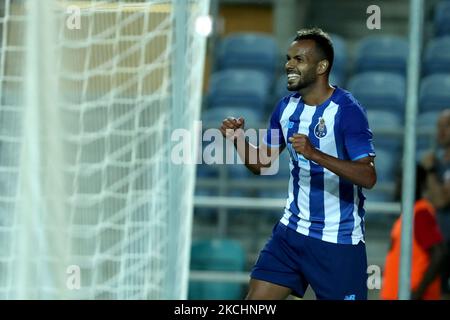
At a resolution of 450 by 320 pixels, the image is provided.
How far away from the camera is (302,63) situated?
13.9 ft

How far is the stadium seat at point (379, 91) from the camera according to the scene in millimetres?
10047

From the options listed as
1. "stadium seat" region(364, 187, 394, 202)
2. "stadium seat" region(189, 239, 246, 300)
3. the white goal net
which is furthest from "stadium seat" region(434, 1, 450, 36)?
the white goal net

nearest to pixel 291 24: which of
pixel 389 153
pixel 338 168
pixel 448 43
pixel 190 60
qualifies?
pixel 448 43

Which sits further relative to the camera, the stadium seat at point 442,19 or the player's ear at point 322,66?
the stadium seat at point 442,19

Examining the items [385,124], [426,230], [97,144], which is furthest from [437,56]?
[97,144]

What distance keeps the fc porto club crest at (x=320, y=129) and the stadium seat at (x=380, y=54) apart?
6.45m

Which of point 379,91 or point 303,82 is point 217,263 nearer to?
point 379,91

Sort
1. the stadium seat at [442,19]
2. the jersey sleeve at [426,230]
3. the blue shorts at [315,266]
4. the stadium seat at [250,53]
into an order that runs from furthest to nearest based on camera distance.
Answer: the stadium seat at [250,53], the stadium seat at [442,19], the jersey sleeve at [426,230], the blue shorts at [315,266]

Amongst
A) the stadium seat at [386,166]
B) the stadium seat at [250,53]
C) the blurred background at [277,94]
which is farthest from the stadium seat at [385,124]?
the stadium seat at [250,53]

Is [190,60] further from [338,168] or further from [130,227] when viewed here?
[338,168]

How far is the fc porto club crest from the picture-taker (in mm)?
4266

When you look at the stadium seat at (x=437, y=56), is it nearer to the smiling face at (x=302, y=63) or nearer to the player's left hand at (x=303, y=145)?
the smiling face at (x=302, y=63)
